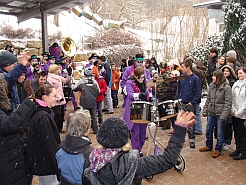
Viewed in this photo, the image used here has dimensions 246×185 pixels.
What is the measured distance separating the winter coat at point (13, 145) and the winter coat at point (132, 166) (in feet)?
2.99

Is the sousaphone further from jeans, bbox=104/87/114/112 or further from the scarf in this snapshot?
the scarf

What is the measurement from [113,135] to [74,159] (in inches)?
19.9

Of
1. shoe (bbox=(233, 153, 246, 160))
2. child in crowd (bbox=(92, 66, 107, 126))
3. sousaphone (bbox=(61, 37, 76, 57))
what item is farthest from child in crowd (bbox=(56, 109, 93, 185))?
sousaphone (bbox=(61, 37, 76, 57))

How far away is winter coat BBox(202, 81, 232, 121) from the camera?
542cm

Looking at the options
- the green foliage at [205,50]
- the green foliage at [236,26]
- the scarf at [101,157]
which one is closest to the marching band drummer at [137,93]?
the scarf at [101,157]

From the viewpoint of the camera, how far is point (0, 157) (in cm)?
296

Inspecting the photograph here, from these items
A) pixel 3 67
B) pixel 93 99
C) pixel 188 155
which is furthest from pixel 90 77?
pixel 3 67

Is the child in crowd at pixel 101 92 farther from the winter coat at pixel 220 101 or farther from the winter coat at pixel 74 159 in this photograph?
the winter coat at pixel 74 159

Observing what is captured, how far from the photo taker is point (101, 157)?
2.14 meters

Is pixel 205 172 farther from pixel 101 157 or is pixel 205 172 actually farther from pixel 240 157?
pixel 101 157

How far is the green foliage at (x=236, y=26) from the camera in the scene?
33.0ft

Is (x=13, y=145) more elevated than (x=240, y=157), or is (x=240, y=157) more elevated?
(x=13, y=145)

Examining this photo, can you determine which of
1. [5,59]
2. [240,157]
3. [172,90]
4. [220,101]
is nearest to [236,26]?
[172,90]

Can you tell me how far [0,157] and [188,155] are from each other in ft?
12.9
